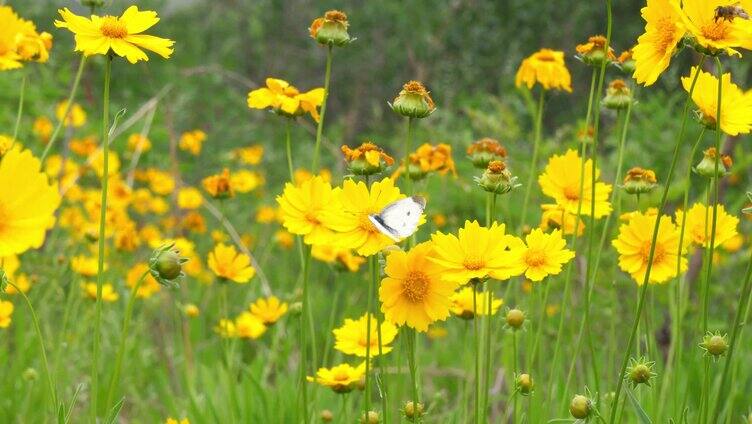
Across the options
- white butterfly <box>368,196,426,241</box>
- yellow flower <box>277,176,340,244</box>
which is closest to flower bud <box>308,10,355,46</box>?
yellow flower <box>277,176,340,244</box>

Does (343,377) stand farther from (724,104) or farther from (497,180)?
(724,104)

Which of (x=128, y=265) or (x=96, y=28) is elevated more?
(x=96, y=28)

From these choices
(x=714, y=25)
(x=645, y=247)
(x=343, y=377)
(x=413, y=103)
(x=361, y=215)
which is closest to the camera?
(x=714, y=25)

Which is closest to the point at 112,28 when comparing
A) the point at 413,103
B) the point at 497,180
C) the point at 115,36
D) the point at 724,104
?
the point at 115,36

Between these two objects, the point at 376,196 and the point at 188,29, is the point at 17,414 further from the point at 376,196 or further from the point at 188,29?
the point at 188,29

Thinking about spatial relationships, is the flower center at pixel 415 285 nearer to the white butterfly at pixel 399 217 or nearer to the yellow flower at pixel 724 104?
the white butterfly at pixel 399 217

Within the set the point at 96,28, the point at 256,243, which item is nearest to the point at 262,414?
the point at 96,28

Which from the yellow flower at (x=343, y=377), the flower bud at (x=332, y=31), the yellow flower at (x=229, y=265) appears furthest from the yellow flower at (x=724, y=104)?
the yellow flower at (x=229, y=265)

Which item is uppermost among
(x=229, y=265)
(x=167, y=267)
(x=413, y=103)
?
(x=413, y=103)
